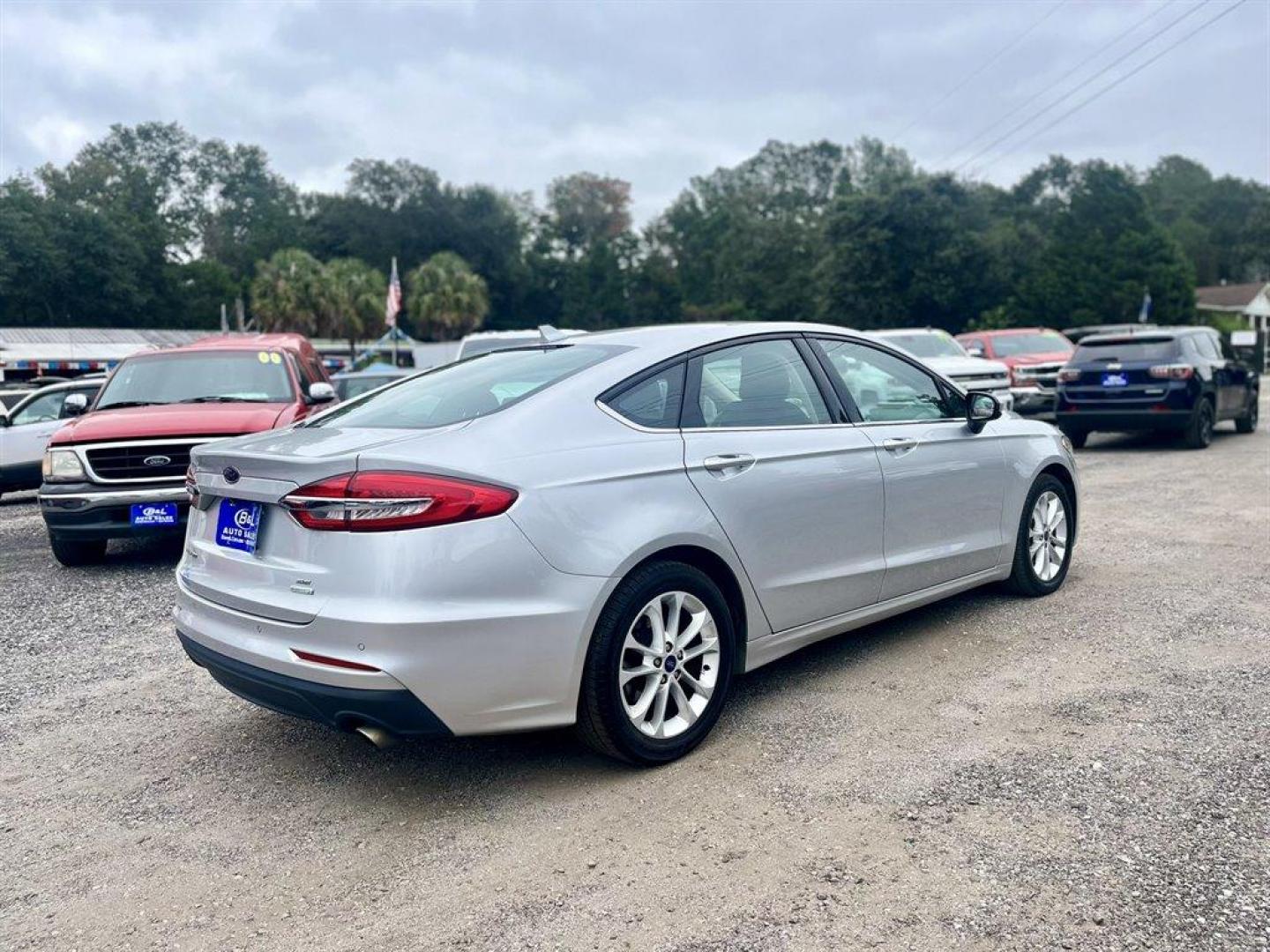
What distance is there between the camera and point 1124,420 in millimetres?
13836

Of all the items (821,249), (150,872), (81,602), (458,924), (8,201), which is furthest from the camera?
(821,249)

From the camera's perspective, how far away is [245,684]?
11.8 ft

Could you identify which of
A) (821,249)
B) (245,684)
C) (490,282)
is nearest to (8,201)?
(821,249)

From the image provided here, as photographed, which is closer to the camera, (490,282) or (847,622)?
(847,622)

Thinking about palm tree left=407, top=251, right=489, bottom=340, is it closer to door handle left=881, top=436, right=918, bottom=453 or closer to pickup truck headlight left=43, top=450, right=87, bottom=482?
pickup truck headlight left=43, top=450, right=87, bottom=482

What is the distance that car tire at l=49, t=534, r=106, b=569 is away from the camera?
7.93 m

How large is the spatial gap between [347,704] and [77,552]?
5744 mm

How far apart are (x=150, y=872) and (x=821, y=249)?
177 ft

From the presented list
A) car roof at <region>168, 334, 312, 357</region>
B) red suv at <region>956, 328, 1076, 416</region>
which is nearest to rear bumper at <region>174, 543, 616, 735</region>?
car roof at <region>168, 334, 312, 357</region>

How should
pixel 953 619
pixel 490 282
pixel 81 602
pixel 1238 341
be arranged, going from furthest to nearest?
pixel 490 282, pixel 1238 341, pixel 81 602, pixel 953 619

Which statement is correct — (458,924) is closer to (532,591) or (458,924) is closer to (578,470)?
(532,591)

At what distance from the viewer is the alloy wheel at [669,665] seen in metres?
3.71

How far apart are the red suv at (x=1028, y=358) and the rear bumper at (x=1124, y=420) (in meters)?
1.74

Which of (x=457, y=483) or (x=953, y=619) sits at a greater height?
(x=457, y=483)
